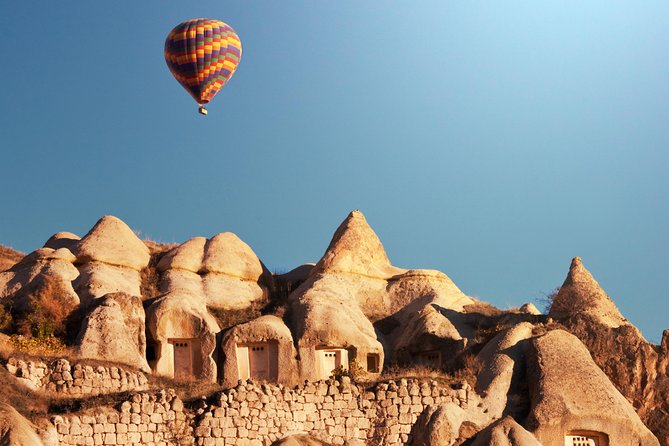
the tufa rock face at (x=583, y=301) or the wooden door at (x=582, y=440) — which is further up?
the tufa rock face at (x=583, y=301)

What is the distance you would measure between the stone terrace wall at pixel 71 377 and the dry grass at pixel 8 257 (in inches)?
485

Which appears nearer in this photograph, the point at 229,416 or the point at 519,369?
the point at 229,416

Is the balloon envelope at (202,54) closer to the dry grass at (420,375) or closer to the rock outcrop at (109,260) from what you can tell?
the rock outcrop at (109,260)

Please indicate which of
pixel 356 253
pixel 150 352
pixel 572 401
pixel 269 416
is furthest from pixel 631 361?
pixel 150 352

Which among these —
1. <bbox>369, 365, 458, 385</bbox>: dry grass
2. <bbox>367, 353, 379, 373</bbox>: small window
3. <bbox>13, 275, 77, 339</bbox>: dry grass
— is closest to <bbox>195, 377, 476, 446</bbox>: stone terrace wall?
<bbox>369, 365, 458, 385</bbox>: dry grass

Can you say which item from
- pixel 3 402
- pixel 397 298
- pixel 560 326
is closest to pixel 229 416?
pixel 3 402

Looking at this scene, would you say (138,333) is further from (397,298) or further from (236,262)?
(397,298)

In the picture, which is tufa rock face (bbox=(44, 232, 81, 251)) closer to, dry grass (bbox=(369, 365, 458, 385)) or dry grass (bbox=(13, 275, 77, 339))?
dry grass (bbox=(13, 275, 77, 339))

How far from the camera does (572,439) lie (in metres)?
32.8

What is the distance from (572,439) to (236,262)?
13.3m

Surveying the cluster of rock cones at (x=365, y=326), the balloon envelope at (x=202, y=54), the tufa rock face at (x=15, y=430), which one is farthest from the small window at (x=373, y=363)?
the tufa rock face at (x=15, y=430)

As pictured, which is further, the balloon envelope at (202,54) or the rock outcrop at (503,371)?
the balloon envelope at (202,54)

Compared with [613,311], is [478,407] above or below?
below

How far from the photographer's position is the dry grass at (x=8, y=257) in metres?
44.1
